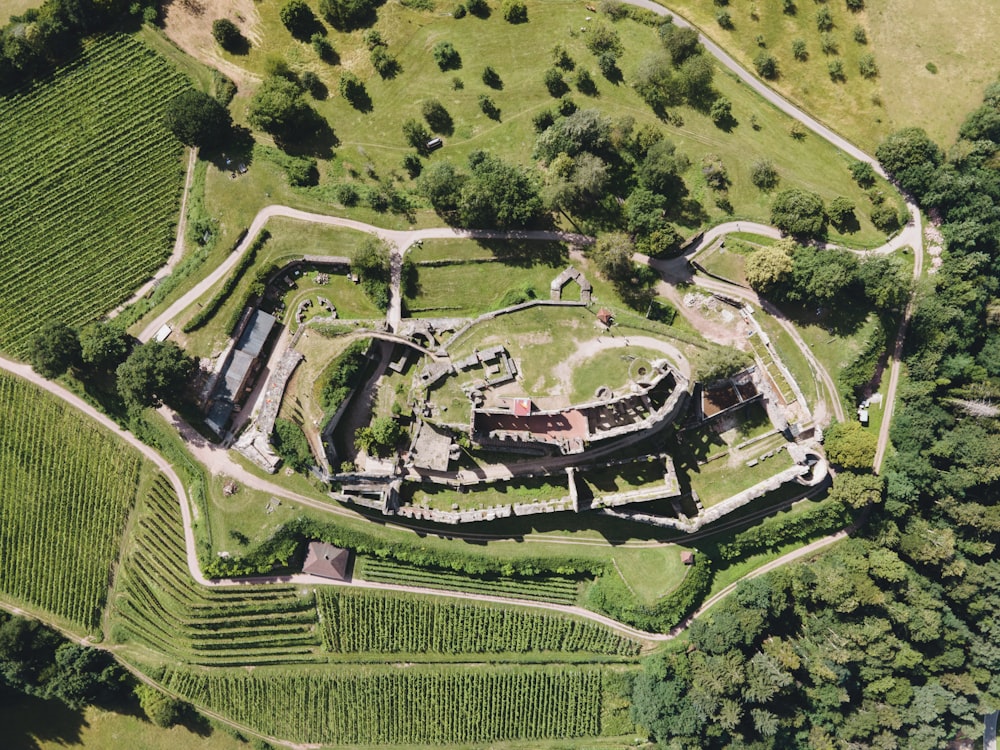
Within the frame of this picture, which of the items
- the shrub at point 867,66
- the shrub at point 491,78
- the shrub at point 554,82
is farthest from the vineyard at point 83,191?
the shrub at point 867,66

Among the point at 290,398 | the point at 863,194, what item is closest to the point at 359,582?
the point at 290,398

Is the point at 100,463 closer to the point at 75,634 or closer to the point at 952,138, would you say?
the point at 75,634

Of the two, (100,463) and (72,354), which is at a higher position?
(72,354)

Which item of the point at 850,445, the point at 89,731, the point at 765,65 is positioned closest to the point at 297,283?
the point at 89,731

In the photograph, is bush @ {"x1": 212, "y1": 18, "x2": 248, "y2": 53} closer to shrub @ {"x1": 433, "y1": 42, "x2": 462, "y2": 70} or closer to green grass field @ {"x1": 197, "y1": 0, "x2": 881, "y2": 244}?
green grass field @ {"x1": 197, "y1": 0, "x2": 881, "y2": 244}

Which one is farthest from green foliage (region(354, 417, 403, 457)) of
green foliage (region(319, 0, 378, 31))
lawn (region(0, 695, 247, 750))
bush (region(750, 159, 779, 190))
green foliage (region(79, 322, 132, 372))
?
bush (region(750, 159, 779, 190))

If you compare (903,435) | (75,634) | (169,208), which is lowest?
(903,435)
